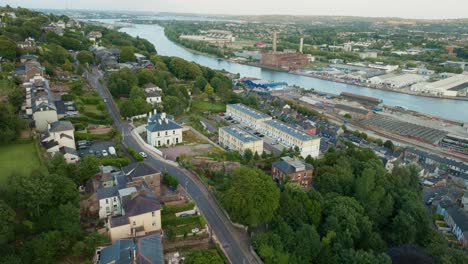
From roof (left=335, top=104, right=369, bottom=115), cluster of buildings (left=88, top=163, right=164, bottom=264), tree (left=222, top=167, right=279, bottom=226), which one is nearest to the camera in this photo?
cluster of buildings (left=88, top=163, right=164, bottom=264)

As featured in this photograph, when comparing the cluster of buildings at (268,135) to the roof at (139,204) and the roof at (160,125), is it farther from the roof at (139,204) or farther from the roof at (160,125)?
the roof at (139,204)

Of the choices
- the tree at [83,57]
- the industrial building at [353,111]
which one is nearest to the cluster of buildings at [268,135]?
the industrial building at [353,111]

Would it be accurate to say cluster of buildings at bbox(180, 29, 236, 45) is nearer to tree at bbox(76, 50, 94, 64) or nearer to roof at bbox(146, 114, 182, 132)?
tree at bbox(76, 50, 94, 64)

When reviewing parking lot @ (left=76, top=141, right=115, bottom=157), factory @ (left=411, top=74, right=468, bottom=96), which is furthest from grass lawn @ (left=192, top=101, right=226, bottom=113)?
factory @ (left=411, top=74, right=468, bottom=96)

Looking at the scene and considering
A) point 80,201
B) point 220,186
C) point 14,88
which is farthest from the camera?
point 14,88

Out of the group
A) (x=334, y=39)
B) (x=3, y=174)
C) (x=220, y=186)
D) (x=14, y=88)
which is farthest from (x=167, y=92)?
(x=334, y=39)

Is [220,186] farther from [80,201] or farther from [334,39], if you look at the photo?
[334,39]

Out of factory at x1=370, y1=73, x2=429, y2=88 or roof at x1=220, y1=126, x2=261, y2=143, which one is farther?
factory at x1=370, y1=73, x2=429, y2=88

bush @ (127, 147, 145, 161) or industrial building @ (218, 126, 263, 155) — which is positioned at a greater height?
bush @ (127, 147, 145, 161)
